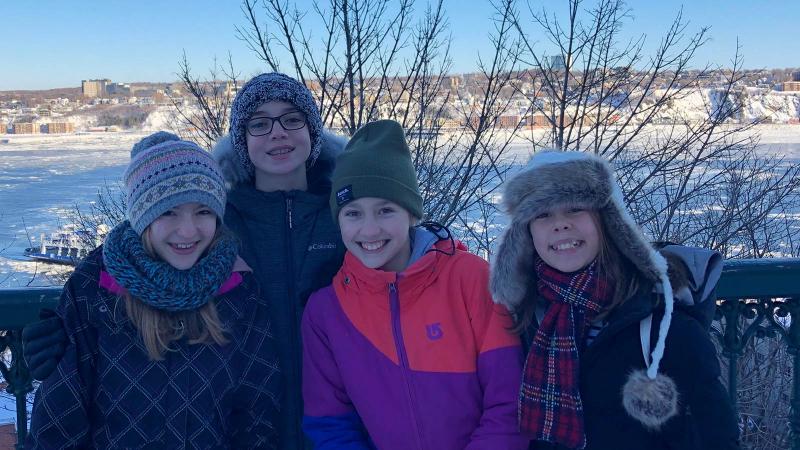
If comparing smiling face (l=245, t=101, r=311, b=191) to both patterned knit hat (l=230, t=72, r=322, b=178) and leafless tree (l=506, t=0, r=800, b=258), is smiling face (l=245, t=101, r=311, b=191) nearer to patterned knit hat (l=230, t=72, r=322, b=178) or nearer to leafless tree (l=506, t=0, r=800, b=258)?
patterned knit hat (l=230, t=72, r=322, b=178)

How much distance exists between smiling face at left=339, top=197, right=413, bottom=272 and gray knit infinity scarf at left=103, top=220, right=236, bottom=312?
385 millimetres

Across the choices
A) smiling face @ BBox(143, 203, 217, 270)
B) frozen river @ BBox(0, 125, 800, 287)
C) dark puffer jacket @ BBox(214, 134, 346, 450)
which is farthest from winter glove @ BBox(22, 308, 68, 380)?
frozen river @ BBox(0, 125, 800, 287)

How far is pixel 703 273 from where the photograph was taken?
2.03 metres

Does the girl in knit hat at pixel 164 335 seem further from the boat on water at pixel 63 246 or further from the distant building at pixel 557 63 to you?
the boat on water at pixel 63 246

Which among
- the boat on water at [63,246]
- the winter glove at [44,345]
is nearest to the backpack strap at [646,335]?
the winter glove at [44,345]

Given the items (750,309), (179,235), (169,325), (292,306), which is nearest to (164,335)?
(169,325)

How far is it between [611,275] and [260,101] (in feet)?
4.30

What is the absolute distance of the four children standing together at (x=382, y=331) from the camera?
1.96 metres

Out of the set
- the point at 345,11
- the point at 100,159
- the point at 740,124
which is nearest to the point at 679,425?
the point at 345,11

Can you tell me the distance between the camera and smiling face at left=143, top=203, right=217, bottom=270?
7.04 ft

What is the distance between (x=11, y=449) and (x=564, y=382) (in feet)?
19.2

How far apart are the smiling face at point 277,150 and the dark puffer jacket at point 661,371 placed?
1165mm

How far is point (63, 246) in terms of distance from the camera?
14.8 meters

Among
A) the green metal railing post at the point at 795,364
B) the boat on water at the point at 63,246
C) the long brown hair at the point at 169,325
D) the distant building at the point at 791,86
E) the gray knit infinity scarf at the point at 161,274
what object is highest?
the distant building at the point at 791,86
